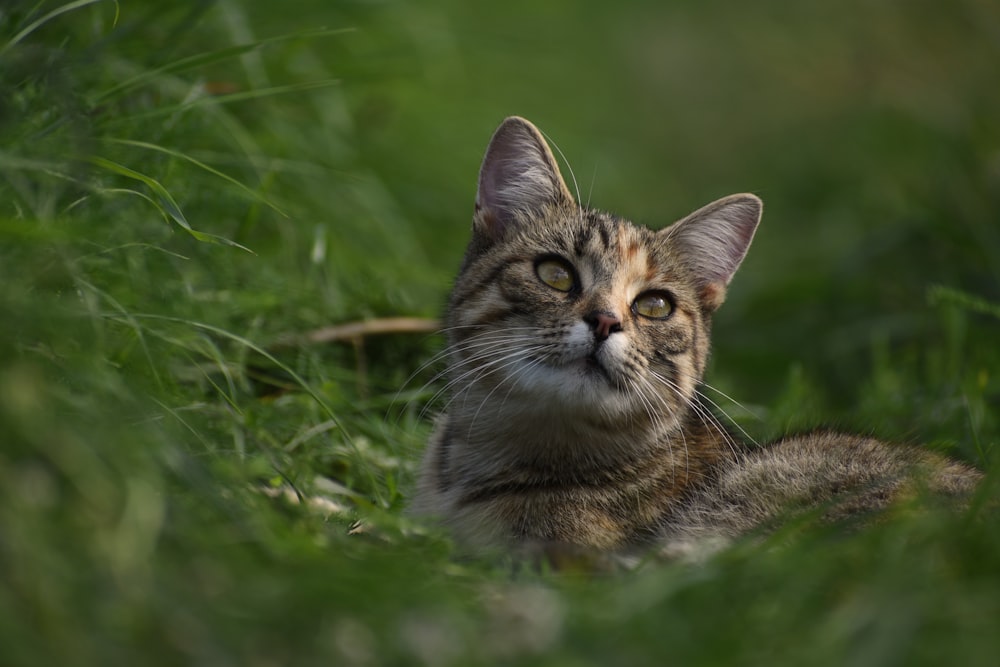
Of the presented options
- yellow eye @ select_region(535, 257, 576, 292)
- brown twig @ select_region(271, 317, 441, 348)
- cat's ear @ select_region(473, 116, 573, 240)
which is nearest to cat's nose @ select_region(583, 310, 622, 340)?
yellow eye @ select_region(535, 257, 576, 292)

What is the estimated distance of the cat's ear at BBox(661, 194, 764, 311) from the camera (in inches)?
154

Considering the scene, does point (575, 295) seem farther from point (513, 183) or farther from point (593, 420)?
point (513, 183)

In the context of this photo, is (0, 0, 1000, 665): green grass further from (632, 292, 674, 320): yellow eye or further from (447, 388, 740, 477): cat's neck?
(632, 292, 674, 320): yellow eye

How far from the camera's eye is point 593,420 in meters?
3.34

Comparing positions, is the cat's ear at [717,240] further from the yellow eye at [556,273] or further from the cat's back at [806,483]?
the cat's back at [806,483]

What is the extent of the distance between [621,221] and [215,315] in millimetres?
1424

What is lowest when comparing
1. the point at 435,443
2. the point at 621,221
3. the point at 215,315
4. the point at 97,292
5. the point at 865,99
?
the point at 435,443

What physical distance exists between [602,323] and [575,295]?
235 mm

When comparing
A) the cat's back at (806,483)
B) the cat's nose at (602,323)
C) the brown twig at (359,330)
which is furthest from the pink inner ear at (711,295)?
the brown twig at (359,330)

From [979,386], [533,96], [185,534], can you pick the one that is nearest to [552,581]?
[185,534]

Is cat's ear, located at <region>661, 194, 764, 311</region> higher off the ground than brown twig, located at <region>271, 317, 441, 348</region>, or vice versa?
cat's ear, located at <region>661, 194, 764, 311</region>

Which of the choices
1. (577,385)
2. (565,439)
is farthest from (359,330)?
(577,385)

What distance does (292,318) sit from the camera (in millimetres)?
4152

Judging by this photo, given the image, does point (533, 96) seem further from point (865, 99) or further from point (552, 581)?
point (552, 581)
